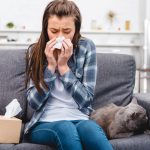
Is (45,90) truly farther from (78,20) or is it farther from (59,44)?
(78,20)

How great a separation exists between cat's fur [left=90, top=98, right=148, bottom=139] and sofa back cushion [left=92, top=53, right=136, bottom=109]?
22cm

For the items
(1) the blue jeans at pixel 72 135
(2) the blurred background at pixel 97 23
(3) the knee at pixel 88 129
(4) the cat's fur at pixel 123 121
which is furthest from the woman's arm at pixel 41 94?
(2) the blurred background at pixel 97 23

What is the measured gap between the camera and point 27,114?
1.93 m

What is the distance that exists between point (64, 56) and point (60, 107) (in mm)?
240

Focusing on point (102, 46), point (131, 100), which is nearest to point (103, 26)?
point (102, 46)

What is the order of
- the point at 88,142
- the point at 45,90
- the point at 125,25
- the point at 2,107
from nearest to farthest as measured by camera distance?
the point at 88,142, the point at 45,90, the point at 2,107, the point at 125,25

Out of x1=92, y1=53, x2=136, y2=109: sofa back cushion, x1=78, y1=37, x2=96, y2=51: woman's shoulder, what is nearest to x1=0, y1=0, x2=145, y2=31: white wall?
x1=92, y1=53, x2=136, y2=109: sofa back cushion

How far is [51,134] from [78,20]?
0.58 m

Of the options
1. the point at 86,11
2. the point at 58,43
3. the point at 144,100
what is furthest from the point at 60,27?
the point at 86,11

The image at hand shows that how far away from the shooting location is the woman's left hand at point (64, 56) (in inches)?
61.4

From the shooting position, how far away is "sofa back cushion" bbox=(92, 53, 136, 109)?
6.44 feet

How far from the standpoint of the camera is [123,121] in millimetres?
1629

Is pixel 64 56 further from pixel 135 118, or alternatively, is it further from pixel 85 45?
pixel 135 118

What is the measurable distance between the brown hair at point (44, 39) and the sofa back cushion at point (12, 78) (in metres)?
0.26
